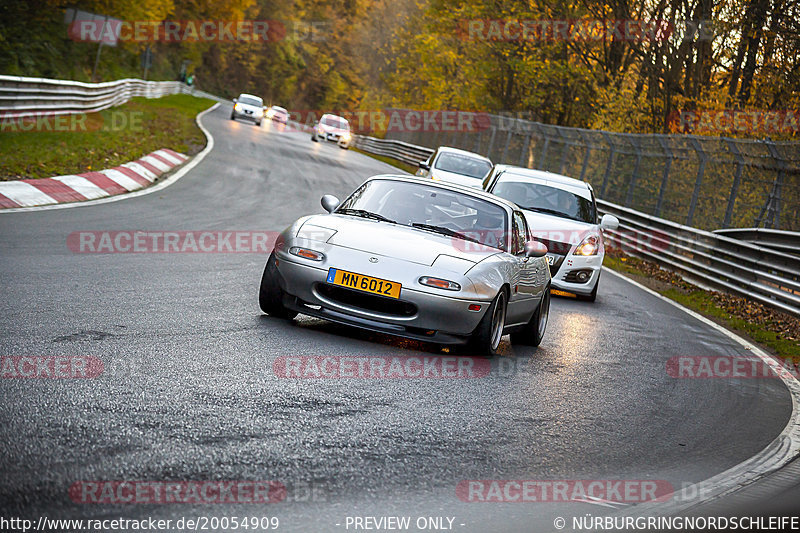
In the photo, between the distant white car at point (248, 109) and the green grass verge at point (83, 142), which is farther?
the distant white car at point (248, 109)

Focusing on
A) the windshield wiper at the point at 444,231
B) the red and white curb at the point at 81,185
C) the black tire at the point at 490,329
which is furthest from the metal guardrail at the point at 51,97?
the black tire at the point at 490,329

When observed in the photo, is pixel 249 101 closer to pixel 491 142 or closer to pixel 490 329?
pixel 491 142

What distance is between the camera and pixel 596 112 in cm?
3750

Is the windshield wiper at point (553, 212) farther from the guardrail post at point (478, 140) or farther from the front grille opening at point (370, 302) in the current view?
the guardrail post at point (478, 140)

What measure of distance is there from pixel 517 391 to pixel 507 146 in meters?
32.9

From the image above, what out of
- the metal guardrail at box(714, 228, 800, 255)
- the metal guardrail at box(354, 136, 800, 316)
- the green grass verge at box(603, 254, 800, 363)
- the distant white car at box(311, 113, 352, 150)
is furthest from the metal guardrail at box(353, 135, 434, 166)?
the green grass verge at box(603, 254, 800, 363)

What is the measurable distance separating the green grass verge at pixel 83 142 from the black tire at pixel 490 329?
8.29 meters

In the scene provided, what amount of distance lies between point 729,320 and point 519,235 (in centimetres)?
666

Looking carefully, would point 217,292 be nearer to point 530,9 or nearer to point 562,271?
point 562,271

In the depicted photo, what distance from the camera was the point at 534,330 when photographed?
9.19 m

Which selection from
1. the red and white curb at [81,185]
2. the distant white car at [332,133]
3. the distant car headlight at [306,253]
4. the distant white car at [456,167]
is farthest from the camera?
the distant white car at [332,133]

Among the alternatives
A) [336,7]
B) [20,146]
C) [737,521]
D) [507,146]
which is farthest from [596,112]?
[336,7]

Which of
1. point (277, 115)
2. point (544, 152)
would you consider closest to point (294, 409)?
point (544, 152)

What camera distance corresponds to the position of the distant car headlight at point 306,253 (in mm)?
7586
